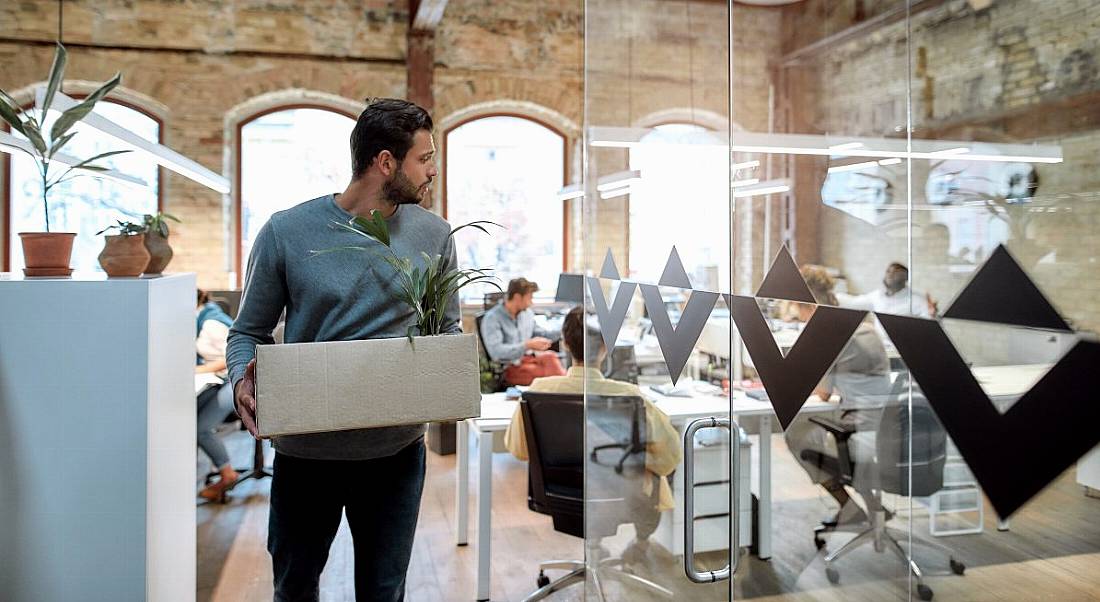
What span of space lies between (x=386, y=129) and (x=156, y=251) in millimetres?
1264

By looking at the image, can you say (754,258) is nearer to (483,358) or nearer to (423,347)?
(423,347)

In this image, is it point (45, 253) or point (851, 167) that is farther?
point (45, 253)

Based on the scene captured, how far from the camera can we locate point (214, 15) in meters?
8.20

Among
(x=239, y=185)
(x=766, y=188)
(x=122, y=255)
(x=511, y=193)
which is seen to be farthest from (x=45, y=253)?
(x=511, y=193)

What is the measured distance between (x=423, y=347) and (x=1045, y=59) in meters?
1.17

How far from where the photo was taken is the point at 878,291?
3.78 ft

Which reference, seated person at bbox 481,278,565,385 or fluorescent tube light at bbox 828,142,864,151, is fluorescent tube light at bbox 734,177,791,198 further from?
seated person at bbox 481,278,565,385

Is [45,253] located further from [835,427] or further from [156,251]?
[835,427]

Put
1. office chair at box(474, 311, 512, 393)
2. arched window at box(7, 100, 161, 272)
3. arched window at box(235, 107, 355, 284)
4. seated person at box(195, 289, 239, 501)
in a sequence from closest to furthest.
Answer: seated person at box(195, 289, 239, 501) < office chair at box(474, 311, 512, 393) < arched window at box(7, 100, 161, 272) < arched window at box(235, 107, 355, 284)

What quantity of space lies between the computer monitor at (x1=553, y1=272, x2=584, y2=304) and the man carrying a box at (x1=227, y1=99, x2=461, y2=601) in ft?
17.5

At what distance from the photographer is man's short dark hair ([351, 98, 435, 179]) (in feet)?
5.96

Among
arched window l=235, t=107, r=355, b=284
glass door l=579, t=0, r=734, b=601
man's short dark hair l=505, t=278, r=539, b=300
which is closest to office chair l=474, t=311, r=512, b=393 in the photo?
man's short dark hair l=505, t=278, r=539, b=300

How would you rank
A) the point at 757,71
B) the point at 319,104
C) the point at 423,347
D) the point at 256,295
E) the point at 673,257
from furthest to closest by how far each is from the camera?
1. the point at 319,104
2. the point at 673,257
3. the point at 256,295
4. the point at 423,347
5. the point at 757,71

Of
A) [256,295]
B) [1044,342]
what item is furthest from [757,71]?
[256,295]
